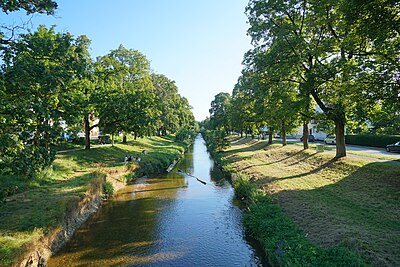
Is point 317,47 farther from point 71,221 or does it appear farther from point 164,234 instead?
point 71,221

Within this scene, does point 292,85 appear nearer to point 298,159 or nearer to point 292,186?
point 298,159

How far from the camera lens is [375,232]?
8.70m

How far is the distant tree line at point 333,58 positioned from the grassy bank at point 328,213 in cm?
345

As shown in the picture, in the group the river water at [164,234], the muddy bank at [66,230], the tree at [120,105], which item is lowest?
the river water at [164,234]

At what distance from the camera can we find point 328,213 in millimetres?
11008

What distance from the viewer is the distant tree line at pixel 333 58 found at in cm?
1187

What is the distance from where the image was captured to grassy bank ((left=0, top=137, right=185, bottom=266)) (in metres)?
9.09

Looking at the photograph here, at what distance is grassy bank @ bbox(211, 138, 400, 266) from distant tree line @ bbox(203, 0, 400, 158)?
3.45 metres

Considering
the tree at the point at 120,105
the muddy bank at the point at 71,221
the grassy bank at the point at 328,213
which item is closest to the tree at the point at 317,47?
the grassy bank at the point at 328,213

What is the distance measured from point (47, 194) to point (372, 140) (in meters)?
39.3

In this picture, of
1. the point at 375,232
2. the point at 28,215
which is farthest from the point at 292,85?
the point at 28,215

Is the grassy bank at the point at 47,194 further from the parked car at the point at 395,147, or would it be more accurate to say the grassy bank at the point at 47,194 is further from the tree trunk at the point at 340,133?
the parked car at the point at 395,147

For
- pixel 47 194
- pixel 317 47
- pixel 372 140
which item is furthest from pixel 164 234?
pixel 372 140

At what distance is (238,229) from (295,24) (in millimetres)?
14887
